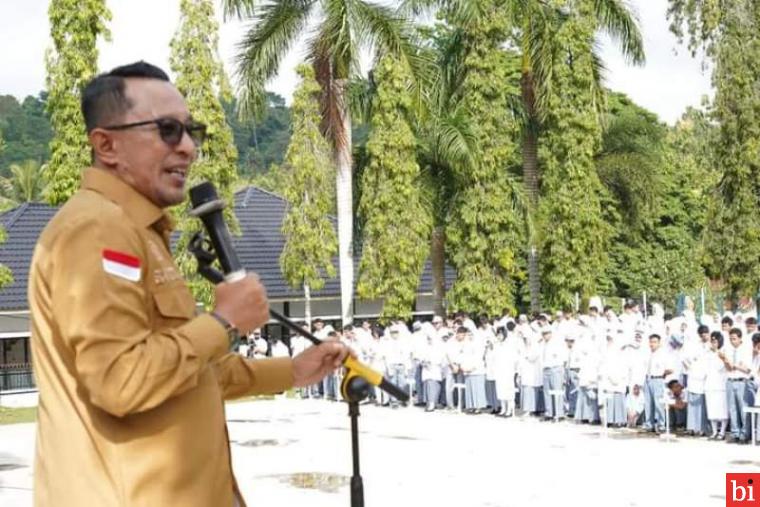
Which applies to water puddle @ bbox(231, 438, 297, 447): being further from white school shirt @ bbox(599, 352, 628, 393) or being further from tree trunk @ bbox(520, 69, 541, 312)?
tree trunk @ bbox(520, 69, 541, 312)

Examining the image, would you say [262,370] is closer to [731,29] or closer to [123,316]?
[123,316]

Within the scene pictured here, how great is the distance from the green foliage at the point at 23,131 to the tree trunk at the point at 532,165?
44.6m

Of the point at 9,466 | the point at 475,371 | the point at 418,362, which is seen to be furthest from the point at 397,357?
the point at 9,466

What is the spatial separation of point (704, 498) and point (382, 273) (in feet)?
55.0

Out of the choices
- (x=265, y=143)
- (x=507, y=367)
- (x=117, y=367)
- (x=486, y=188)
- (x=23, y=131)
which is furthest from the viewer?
(x=265, y=143)

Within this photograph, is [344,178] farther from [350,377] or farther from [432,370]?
[350,377]

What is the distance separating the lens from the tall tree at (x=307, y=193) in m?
25.6

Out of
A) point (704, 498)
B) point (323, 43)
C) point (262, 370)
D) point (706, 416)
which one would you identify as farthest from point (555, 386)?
point (262, 370)

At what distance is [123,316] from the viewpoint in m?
2.41

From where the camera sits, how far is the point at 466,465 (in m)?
13.8

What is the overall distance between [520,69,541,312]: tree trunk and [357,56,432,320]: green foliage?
383 cm

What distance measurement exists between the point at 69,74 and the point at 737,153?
47.3ft

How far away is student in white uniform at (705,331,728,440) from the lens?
1581 cm

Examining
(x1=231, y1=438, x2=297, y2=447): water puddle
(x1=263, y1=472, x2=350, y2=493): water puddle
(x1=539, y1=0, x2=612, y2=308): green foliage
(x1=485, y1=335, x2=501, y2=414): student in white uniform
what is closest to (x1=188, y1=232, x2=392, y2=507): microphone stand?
(x1=263, y1=472, x2=350, y2=493): water puddle
